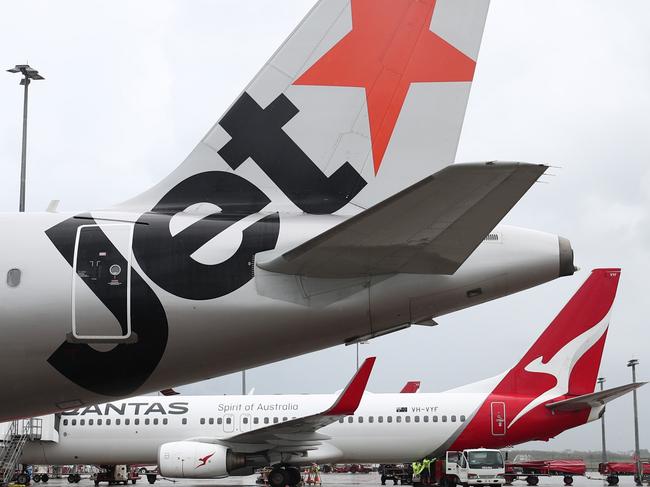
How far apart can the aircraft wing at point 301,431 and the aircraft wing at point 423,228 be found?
47.7ft

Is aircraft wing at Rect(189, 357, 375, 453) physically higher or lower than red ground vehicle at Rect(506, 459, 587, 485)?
higher

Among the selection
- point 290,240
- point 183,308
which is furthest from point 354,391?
point 183,308

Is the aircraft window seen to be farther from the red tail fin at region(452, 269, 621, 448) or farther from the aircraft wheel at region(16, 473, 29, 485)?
the aircraft wheel at region(16, 473, 29, 485)

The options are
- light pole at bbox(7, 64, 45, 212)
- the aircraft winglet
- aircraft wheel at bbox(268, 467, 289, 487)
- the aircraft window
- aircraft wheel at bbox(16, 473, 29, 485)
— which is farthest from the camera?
aircraft wheel at bbox(16, 473, 29, 485)

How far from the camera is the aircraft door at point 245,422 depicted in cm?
2361

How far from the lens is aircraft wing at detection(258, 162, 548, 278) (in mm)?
4184

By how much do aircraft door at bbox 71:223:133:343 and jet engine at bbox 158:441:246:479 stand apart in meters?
16.1

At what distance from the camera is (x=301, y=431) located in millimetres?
21812

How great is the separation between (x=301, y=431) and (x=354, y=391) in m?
2.88

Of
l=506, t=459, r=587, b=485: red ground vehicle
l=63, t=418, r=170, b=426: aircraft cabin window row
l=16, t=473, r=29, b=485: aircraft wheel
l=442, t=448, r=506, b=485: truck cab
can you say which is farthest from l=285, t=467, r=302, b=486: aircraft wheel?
l=506, t=459, r=587, b=485: red ground vehicle

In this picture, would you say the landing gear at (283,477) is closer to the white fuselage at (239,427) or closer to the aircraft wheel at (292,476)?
the aircraft wheel at (292,476)

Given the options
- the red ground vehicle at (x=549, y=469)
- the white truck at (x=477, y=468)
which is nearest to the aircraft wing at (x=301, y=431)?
the white truck at (x=477, y=468)

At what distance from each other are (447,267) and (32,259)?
2.83 m

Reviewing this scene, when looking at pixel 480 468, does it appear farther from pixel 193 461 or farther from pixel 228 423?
pixel 193 461
